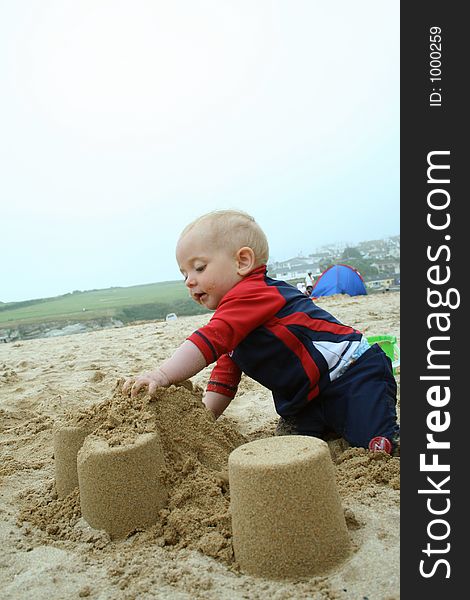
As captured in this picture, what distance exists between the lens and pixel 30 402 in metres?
3.04

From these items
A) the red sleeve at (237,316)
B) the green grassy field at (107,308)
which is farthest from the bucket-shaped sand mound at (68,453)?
the green grassy field at (107,308)

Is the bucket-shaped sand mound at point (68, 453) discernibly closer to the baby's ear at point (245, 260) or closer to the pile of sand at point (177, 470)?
the pile of sand at point (177, 470)

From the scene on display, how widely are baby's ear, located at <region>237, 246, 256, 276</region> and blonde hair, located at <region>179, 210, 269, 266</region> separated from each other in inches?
0.8

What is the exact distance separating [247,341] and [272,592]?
0.92 meters

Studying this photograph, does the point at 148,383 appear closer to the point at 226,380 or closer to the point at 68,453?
the point at 68,453

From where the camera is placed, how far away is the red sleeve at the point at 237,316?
5.75 feet

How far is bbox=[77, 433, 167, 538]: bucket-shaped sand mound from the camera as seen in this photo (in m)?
1.40

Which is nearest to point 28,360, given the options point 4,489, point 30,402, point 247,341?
point 30,402

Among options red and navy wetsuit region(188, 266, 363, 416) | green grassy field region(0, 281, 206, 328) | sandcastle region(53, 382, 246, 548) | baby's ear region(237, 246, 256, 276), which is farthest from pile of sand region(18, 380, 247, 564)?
green grassy field region(0, 281, 206, 328)

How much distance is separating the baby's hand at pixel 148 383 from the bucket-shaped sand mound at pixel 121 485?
0.22m

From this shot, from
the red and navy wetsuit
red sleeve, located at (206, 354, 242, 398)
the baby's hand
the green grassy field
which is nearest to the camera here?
the baby's hand

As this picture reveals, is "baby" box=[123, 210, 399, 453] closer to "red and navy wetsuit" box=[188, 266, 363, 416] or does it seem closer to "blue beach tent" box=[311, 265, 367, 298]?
"red and navy wetsuit" box=[188, 266, 363, 416]

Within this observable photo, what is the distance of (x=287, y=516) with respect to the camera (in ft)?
3.72

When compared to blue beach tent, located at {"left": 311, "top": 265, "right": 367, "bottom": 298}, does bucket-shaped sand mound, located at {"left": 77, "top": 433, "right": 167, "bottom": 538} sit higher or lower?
lower
